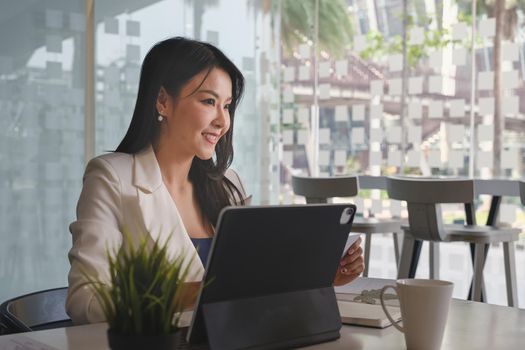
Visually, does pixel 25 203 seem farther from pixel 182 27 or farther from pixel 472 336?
Result: pixel 472 336

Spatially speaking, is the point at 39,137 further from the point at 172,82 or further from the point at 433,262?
the point at 172,82

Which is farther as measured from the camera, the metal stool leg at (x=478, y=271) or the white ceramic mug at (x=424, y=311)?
the metal stool leg at (x=478, y=271)

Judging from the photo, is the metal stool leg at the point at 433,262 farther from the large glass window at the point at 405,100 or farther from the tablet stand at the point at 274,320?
the tablet stand at the point at 274,320

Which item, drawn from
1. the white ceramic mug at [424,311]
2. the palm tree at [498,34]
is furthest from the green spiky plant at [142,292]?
the palm tree at [498,34]

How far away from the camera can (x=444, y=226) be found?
4645mm

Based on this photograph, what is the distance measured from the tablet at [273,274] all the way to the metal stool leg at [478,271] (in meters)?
3.31

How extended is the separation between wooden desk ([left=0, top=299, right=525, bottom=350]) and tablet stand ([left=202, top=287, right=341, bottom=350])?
0.10 ft

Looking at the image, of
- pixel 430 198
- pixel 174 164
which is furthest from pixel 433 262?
pixel 174 164

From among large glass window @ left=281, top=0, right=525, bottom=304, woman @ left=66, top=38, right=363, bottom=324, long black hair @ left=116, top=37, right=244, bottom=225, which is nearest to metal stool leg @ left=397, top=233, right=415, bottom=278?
large glass window @ left=281, top=0, right=525, bottom=304

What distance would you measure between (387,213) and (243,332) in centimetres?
618

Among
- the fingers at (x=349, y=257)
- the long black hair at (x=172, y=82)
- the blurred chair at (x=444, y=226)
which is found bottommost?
the blurred chair at (x=444, y=226)

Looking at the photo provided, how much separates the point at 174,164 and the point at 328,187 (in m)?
3.10

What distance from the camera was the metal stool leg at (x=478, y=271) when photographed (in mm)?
4422

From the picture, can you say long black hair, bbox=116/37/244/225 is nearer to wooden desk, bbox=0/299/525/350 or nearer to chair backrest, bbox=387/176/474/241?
wooden desk, bbox=0/299/525/350
